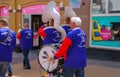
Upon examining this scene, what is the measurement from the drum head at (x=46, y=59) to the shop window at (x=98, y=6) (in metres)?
6.47

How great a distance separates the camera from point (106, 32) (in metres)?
12.5

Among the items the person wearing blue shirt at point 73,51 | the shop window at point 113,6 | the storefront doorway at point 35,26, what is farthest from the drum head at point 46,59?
the storefront doorway at point 35,26

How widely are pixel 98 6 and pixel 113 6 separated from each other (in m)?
0.73

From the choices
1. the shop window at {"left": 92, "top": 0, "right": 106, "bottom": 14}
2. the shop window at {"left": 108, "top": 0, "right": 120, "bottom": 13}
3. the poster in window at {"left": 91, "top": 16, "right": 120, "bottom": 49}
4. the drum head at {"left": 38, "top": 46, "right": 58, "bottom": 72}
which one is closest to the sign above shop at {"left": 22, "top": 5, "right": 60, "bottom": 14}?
the shop window at {"left": 92, "top": 0, "right": 106, "bottom": 14}

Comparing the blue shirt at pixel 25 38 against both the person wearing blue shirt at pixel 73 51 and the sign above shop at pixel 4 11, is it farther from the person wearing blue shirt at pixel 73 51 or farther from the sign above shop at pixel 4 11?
the sign above shop at pixel 4 11

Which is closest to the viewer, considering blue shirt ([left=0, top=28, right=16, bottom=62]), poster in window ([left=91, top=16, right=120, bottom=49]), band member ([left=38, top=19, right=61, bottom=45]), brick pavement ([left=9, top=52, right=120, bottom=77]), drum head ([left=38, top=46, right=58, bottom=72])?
blue shirt ([left=0, top=28, right=16, bottom=62])

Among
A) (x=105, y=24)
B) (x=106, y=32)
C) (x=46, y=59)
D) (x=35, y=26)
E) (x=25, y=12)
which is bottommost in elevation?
(x=46, y=59)

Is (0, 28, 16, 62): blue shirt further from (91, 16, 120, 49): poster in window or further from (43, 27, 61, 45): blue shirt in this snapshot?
(91, 16, 120, 49): poster in window

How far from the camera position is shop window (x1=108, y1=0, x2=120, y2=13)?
40.5 feet

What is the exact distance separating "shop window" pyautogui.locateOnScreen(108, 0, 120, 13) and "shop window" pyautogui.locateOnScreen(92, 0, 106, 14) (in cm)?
31

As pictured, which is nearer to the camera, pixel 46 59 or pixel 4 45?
pixel 4 45

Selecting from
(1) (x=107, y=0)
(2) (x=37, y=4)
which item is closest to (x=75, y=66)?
(1) (x=107, y=0)

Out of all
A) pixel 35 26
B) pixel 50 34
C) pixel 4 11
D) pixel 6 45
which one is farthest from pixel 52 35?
pixel 4 11

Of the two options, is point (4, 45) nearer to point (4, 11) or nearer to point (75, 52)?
point (75, 52)
